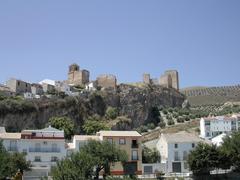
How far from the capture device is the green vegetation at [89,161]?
54.5m

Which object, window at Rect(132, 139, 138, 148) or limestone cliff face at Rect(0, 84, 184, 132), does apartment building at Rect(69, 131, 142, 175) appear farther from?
limestone cliff face at Rect(0, 84, 184, 132)

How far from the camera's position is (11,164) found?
55125 mm

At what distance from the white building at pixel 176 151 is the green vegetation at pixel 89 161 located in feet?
30.5

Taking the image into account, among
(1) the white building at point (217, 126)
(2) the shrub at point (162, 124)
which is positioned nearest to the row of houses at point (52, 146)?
(1) the white building at point (217, 126)

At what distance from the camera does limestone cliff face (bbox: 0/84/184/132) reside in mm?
86000

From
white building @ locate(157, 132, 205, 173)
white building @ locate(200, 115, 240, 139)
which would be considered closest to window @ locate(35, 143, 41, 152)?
white building @ locate(157, 132, 205, 173)

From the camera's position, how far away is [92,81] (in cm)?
12131

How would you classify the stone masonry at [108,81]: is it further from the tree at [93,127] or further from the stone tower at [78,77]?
the tree at [93,127]

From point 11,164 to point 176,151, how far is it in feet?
95.7

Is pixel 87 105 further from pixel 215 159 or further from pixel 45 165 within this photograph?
pixel 215 159

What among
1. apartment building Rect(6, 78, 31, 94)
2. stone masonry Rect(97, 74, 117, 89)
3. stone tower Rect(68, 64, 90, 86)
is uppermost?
stone tower Rect(68, 64, 90, 86)

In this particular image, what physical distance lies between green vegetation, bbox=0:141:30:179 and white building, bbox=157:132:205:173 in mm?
24051

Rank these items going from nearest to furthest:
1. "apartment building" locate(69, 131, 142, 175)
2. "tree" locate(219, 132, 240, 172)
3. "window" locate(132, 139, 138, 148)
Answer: "tree" locate(219, 132, 240, 172), "apartment building" locate(69, 131, 142, 175), "window" locate(132, 139, 138, 148)

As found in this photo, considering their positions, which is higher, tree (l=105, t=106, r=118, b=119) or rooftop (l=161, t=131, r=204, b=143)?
tree (l=105, t=106, r=118, b=119)
